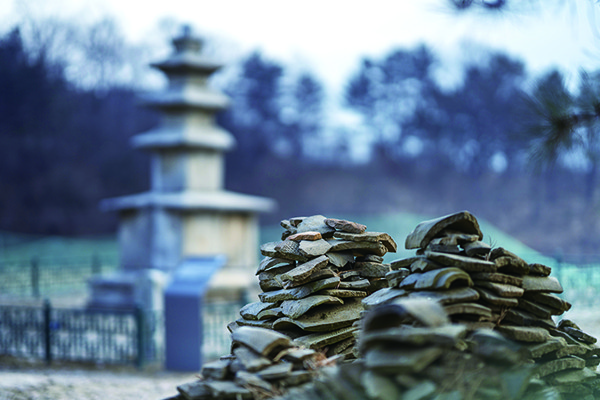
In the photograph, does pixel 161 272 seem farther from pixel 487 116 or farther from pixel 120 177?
pixel 487 116

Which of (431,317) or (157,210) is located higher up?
(157,210)

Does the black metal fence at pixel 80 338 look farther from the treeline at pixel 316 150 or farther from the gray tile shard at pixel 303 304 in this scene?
the treeline at pixel 316 150

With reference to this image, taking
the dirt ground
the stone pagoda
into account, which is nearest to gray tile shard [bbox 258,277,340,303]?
the dirt ground

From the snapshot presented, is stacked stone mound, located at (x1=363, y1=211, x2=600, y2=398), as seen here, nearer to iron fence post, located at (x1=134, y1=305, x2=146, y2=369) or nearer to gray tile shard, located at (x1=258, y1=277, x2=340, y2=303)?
gray tile shard, located at (x1=258, y1=277, x2=340, y2=303)

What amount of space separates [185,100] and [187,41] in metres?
1.65

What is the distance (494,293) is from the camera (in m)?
3.14

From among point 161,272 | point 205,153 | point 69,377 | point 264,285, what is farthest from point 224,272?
point 264,285

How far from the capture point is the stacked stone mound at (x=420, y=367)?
2.28m

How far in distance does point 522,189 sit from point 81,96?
92.5ft

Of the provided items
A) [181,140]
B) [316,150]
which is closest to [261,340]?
[181,140]

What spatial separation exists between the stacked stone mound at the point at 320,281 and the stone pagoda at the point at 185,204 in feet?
32.0

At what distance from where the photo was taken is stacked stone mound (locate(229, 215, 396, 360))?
3.75 metres

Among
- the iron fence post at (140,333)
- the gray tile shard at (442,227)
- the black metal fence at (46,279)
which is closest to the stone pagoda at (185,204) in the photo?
the iron fence post at (140,333)

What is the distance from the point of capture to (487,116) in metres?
35.1
